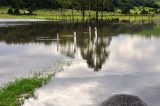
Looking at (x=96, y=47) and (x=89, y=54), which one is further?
(x=96, y=47)

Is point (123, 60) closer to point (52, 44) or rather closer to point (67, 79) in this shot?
point (67, 79)

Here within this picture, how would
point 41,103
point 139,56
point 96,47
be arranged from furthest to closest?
point 96,47
point 139,56
point 41,103

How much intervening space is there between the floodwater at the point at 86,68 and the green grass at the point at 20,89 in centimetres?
63

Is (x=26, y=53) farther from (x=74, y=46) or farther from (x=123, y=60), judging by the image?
(x=123, y=60)

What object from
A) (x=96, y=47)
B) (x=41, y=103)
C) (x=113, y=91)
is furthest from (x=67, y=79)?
(x=96, y=47)

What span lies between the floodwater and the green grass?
63cm

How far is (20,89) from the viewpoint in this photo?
30.5 meters

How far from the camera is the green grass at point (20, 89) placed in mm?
27361

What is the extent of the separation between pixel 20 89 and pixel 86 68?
43.9 ft

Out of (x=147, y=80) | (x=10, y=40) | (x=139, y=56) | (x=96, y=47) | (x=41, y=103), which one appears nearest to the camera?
(x=41, y=103)

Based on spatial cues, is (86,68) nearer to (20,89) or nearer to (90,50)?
(20,89)

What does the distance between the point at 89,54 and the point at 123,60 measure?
675 cm

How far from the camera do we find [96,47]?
62.0 metres

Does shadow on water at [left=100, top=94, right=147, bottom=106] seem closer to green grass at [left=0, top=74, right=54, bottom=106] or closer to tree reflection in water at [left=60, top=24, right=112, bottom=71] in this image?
green grass at [left=0, top=74, right=54, bottom=106]
